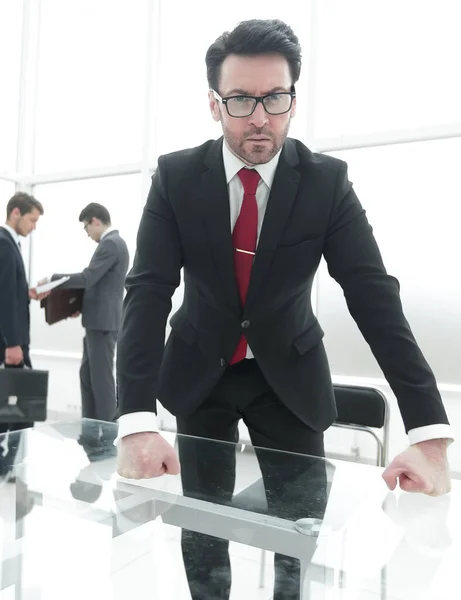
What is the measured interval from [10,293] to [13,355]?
0.35 m

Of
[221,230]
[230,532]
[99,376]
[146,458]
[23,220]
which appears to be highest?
[23,220]

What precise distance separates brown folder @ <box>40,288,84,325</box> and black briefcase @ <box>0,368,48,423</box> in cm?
79

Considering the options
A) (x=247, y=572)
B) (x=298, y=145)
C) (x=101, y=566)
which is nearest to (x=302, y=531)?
(x=247, y=572)

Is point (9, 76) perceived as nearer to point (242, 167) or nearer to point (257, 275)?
point (242, 167)

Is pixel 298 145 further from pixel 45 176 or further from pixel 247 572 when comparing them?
pixel 45 176

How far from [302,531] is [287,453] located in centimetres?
36

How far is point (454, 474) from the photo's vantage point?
327 centimetres

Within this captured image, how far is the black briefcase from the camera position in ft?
8.87

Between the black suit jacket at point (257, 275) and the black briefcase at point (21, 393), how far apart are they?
5.42 ft

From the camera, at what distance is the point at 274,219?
1205mm

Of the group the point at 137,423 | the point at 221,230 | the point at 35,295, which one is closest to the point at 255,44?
the point at 221,230

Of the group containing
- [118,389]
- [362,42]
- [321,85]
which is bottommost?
[118,389]

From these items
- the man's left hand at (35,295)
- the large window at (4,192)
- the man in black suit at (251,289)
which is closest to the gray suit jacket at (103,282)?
the man's left hand at (35,295)

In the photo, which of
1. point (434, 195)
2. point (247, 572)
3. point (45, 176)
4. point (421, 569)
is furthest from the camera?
point (45, 176)
